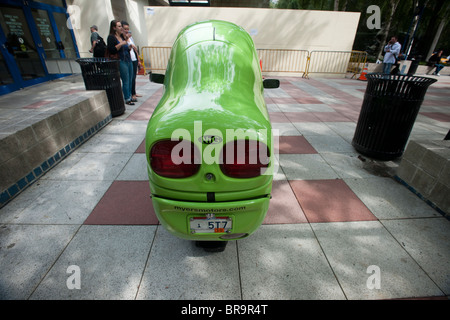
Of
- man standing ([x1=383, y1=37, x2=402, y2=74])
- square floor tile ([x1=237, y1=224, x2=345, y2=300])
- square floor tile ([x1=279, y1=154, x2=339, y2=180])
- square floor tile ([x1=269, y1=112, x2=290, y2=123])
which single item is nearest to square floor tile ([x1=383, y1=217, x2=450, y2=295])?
square floor tile ([x1=237, y1=224, x2=345, y2=300])

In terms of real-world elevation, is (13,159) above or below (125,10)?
below

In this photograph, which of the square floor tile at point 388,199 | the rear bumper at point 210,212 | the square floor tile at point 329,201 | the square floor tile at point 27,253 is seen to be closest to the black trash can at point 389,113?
the square floor tile at point 388,199

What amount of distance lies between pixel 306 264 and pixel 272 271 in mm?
364

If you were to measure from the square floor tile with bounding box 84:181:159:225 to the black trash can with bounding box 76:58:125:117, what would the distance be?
334 centimetres

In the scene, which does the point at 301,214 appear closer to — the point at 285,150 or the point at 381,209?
the point at 381,209

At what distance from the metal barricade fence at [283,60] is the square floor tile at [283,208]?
11.6 m

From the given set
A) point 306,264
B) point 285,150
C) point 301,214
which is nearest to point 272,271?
point 306,264

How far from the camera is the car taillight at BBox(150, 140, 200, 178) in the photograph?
5.27 ft

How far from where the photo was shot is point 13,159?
3.02 metres

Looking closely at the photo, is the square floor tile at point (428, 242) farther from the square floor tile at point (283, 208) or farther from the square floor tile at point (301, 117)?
the square floor tile at point (301, 117)

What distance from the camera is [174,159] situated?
165 centimetres

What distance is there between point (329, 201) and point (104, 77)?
18.6 ft

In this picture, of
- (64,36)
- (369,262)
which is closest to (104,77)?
(369,262)

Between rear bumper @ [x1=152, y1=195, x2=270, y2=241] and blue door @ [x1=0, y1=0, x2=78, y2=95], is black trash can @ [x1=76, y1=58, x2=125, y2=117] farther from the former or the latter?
rear bumper @ [x1=152, y1=195, x2=270, y2=241]
